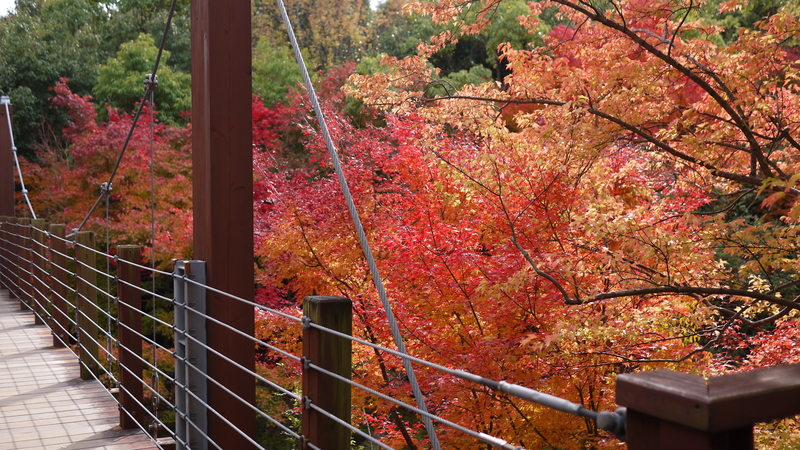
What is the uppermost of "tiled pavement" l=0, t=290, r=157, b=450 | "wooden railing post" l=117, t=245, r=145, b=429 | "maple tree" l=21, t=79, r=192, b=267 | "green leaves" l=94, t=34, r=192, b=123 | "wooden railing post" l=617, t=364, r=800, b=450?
"green leaves" l=94, t=34, r=192, b=123

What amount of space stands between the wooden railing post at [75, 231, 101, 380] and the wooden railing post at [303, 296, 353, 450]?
3.17 m

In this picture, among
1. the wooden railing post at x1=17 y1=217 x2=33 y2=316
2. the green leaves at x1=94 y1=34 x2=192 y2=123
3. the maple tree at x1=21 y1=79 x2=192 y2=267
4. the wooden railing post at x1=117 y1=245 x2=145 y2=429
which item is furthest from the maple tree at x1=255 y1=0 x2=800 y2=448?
the green leaves at x1=94 y1=34 x2=192 y2=123

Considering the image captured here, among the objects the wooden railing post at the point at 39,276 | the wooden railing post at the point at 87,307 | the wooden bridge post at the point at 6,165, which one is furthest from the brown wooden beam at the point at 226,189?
the wooden bridge post at the point at 6,165

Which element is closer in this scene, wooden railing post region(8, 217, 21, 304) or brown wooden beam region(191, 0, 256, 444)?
brown wooden beam region(191, 0, 256, 444)

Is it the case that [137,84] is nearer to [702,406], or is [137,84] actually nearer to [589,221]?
[589,221]

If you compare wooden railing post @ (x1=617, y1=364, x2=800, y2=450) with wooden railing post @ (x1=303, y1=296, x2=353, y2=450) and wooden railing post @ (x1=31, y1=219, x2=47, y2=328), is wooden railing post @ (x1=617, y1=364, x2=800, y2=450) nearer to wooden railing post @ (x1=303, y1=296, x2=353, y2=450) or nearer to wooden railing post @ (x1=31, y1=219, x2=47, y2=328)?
wooden railing post @ (x1=303, y1=296, x2=353, y2=450)

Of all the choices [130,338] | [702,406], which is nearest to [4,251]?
[130,338]

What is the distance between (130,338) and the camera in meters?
3.55

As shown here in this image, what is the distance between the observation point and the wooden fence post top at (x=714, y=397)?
764mm

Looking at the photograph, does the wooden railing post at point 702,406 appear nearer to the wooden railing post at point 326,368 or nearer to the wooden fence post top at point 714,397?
the wooden fence post top at point 714,397

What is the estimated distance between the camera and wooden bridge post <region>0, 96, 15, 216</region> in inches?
350

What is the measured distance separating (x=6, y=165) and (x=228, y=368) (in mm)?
8044

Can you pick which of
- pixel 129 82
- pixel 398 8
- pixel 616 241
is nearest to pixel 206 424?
pixel 616 241

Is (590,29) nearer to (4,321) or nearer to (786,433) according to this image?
(786,433)
